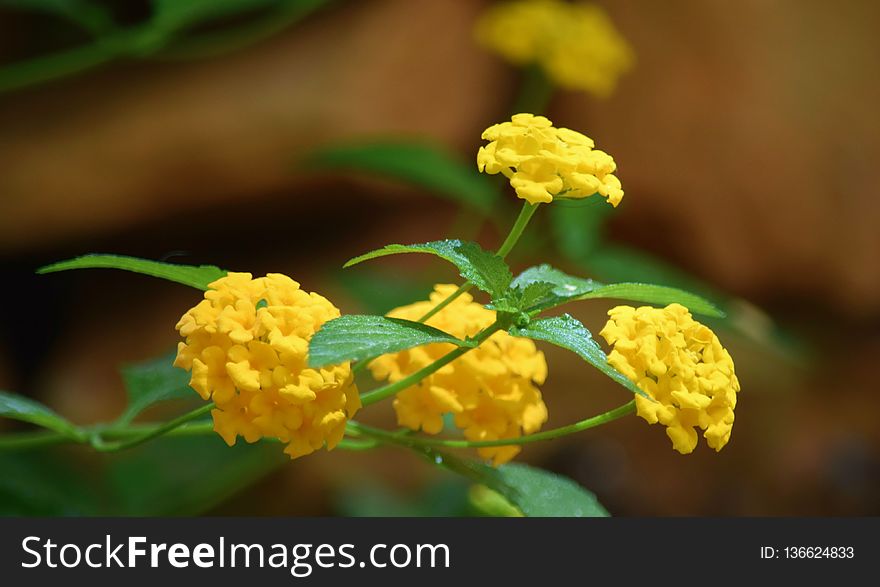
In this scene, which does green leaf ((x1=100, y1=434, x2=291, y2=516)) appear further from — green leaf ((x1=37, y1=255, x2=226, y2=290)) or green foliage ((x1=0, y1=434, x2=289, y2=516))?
green leaf ((x1=37, y1=255, x2=226, y2=290))

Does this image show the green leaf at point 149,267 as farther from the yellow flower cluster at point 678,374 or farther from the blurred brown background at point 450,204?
the blurred brown background at point 450,204

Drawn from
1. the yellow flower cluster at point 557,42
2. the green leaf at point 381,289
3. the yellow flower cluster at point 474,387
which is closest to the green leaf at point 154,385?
the yellow flower cluster at point 474,387

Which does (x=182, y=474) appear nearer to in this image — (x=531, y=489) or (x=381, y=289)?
(x=381, y=289)

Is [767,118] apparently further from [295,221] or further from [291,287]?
[291,287]

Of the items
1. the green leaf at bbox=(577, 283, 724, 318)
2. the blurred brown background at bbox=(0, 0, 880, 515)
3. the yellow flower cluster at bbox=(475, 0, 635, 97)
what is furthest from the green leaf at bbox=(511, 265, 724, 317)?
the blurred brown background at bbox=(0, 0, 880, 515)

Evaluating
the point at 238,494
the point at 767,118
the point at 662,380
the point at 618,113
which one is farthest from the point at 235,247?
the point at 662,380

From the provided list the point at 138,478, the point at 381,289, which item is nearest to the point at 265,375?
the point at 381,289
